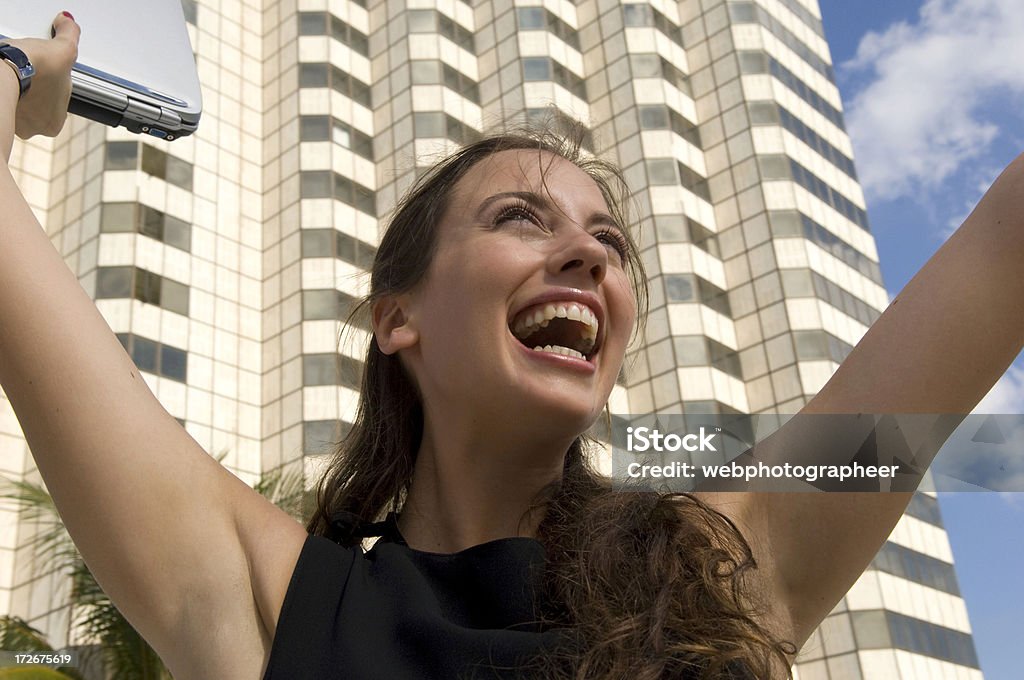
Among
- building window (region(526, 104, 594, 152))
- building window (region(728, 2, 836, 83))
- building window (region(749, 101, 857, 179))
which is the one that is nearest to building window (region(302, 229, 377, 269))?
building window (region(749, 101, 857, 179))

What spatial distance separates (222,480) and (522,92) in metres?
35.8

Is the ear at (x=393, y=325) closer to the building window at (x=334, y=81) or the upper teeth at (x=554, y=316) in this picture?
the upper teeth at (x=554, y=316)

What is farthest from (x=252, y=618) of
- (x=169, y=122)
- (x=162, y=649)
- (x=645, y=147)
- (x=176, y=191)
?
(x=645, y=147)

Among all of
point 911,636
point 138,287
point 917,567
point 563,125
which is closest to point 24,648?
point 563,125

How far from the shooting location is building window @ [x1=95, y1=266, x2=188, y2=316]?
28.4 metres

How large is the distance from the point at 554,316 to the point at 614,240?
333 millimetres

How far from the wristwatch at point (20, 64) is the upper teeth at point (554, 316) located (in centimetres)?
88

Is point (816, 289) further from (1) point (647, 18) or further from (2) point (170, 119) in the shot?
(2) point (170, 119)

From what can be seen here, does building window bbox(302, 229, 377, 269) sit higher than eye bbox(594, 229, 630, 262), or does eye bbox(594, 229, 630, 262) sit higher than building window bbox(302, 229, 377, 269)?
building window bbox(302, 229, 377, 269)

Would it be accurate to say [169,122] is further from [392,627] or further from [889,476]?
[889,476]

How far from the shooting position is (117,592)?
162cm

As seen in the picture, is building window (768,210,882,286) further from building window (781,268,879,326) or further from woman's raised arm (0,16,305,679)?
woman's raised arm (0,16,305,679)

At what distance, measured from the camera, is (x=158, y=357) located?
92.8 feet

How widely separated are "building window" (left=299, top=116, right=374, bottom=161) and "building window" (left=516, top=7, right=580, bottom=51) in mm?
6944
